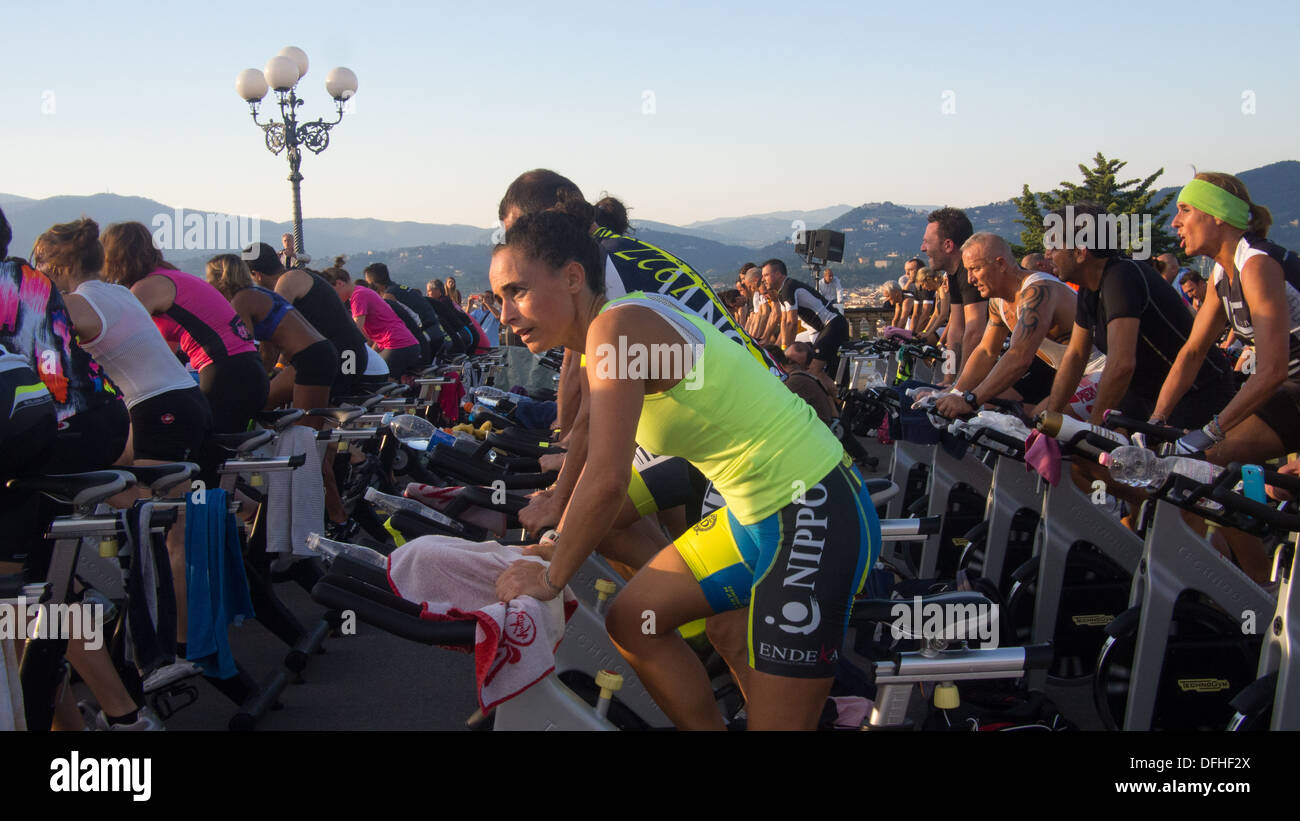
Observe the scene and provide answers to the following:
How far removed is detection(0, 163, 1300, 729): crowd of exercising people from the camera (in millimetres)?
2238

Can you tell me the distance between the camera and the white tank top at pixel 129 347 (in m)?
3.96

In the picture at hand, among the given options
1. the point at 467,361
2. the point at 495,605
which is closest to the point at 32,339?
the point at 495,605

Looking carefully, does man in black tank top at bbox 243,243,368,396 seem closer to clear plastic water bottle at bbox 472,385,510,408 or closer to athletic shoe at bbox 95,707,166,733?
clear plastic water bottle at bbox 472,385,510,408

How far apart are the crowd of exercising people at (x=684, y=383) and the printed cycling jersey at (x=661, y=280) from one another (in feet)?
0.05

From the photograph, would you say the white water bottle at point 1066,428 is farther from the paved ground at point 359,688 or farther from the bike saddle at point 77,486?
the bike saddle at point 77,486

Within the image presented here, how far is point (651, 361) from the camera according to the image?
2.14 meters

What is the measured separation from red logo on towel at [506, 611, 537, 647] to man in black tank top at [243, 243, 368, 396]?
528 cm

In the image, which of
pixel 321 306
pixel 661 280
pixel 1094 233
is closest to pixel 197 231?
pixel 321 306

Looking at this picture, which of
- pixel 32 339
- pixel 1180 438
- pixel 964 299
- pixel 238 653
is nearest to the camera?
pixel 32 339

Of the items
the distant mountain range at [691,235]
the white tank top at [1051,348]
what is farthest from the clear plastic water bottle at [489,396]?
the distant mountain range at [691,235]
